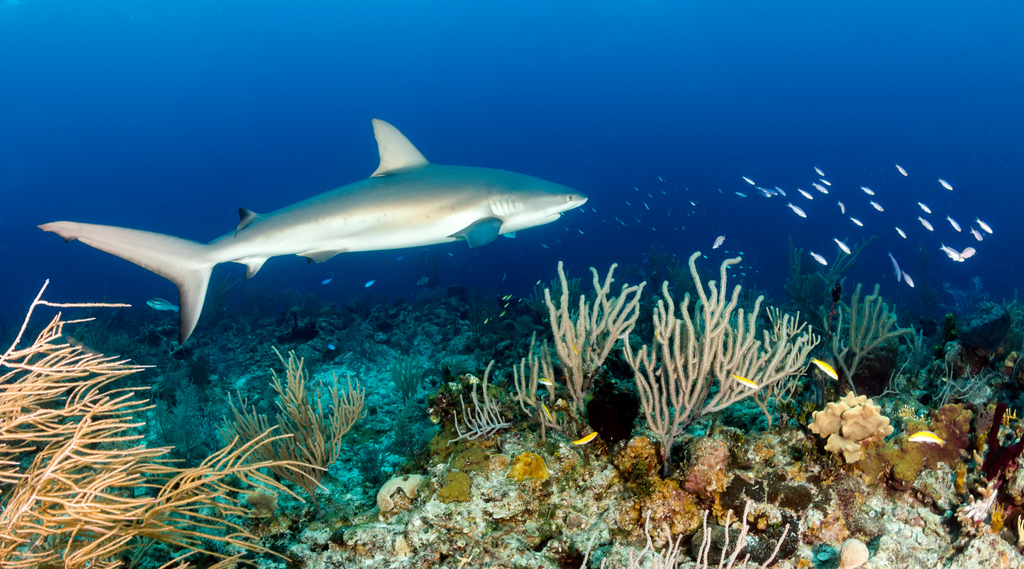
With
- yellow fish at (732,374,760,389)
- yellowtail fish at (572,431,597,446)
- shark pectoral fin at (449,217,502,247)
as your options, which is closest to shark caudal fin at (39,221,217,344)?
shark pectoral fin at (449,217,502,247)

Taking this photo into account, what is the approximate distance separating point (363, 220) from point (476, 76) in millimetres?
162654

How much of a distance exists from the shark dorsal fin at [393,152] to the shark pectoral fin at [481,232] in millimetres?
1072

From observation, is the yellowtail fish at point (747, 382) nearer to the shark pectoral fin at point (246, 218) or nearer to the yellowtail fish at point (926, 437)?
the yellowtail fish at point (926, 437)

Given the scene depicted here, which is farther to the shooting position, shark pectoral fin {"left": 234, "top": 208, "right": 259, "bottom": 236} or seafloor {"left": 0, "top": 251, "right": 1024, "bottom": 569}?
shark pectoral fin {"left": 234, "top": 208, "right": 259, "bottom": 236}

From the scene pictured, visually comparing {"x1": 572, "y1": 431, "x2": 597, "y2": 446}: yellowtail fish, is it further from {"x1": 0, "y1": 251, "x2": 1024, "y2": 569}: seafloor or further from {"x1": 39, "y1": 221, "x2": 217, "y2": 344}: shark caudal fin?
{"x1": 39, "y1": 221, "x2": 217, "y2": 344}: shark caudal fin

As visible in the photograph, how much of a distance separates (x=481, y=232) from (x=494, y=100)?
160 metres

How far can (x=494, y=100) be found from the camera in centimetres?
15350

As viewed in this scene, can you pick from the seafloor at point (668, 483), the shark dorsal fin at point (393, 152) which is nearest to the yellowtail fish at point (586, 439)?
the seafloor at point (668, 483)

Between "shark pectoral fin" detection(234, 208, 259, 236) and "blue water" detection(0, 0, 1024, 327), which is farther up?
"blue water" detection(0, 0, 1024, 327)

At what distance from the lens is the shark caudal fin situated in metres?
3.85

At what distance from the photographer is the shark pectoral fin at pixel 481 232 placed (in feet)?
17.1

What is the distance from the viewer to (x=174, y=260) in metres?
4.19

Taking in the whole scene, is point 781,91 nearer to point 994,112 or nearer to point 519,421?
point 994,112

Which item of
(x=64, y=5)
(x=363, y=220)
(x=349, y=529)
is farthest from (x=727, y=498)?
(x=64, y=5)
